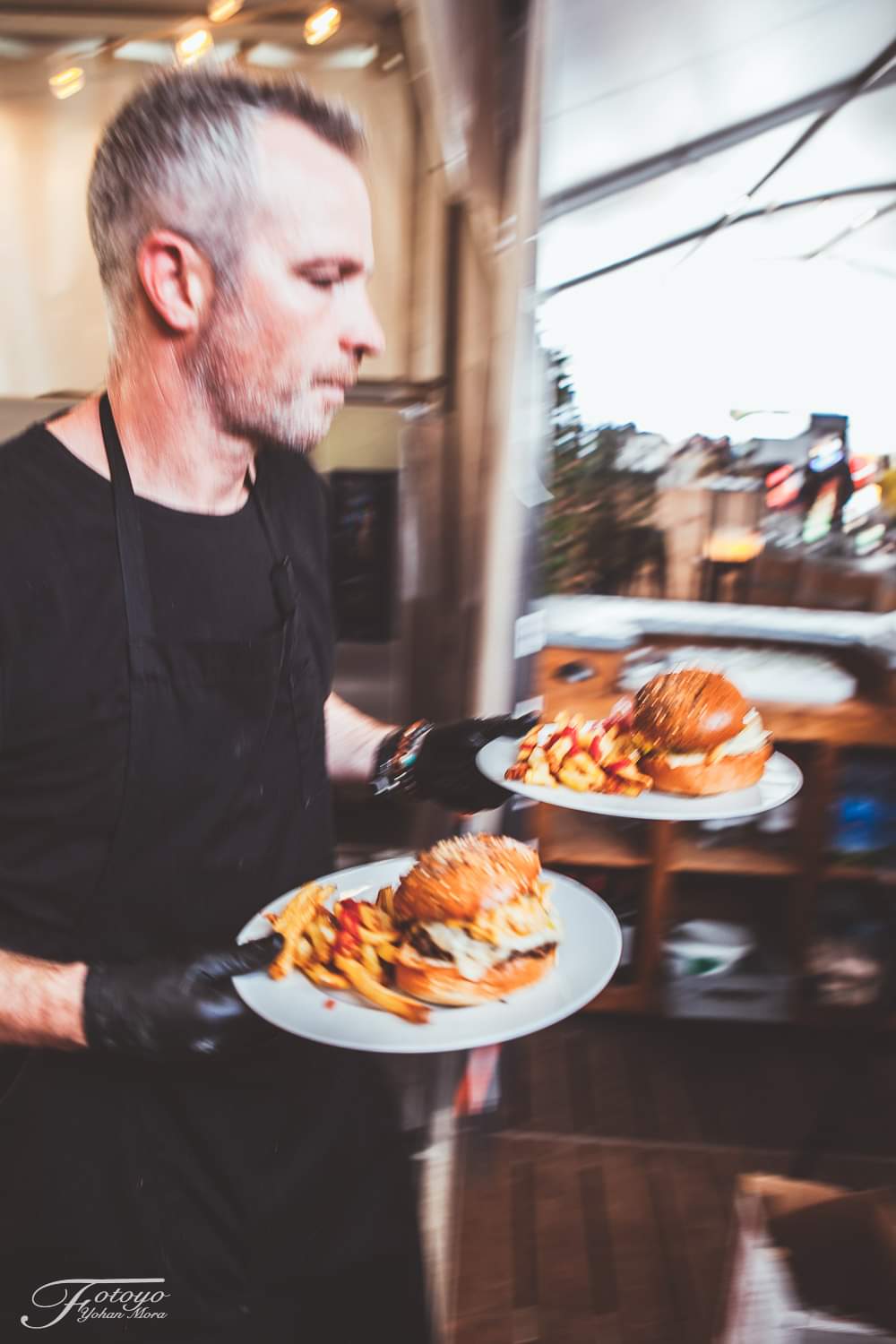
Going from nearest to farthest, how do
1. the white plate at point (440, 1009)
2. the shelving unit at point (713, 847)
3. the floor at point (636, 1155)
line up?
1. the white plate at point (440, 1009)
2. the shelving unit at point (713, 847)
3. the floor at point (636, 1155)

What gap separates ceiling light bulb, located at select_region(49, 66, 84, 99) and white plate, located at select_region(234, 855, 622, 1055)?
109cm

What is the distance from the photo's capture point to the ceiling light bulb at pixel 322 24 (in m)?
1.23

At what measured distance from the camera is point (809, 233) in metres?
1.37

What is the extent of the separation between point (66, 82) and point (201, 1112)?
4.29 feet

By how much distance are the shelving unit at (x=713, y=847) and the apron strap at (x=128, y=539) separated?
0.70 meters

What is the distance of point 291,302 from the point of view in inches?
37.7

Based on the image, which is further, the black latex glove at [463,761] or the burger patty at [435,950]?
the black latex glove at [463,761]

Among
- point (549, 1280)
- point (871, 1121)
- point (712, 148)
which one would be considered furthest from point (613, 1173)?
point (712, 148)

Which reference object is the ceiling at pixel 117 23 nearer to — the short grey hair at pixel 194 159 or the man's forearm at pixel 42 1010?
the short grey hair at pixel 194 159

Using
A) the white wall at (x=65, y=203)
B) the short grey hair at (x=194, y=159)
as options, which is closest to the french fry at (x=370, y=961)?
the short grey hair at (x=194, y=159)

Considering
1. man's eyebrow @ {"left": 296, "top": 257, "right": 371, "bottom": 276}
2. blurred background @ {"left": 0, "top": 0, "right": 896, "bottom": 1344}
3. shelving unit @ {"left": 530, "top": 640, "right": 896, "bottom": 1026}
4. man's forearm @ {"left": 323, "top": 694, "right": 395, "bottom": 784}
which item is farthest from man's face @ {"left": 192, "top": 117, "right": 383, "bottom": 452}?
shelving unit @ {"left": 530, "top": 640, "right": 896, "bottom": 1026}

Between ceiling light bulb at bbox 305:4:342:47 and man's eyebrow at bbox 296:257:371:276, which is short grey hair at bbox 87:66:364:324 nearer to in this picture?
man's eyebrow at bbox 296:257:371:276

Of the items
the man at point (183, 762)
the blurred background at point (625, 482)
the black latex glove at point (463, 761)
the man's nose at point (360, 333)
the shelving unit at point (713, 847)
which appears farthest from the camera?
the shelving unit at point (713, 847)

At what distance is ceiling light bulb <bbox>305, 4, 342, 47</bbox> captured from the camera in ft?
4.02
